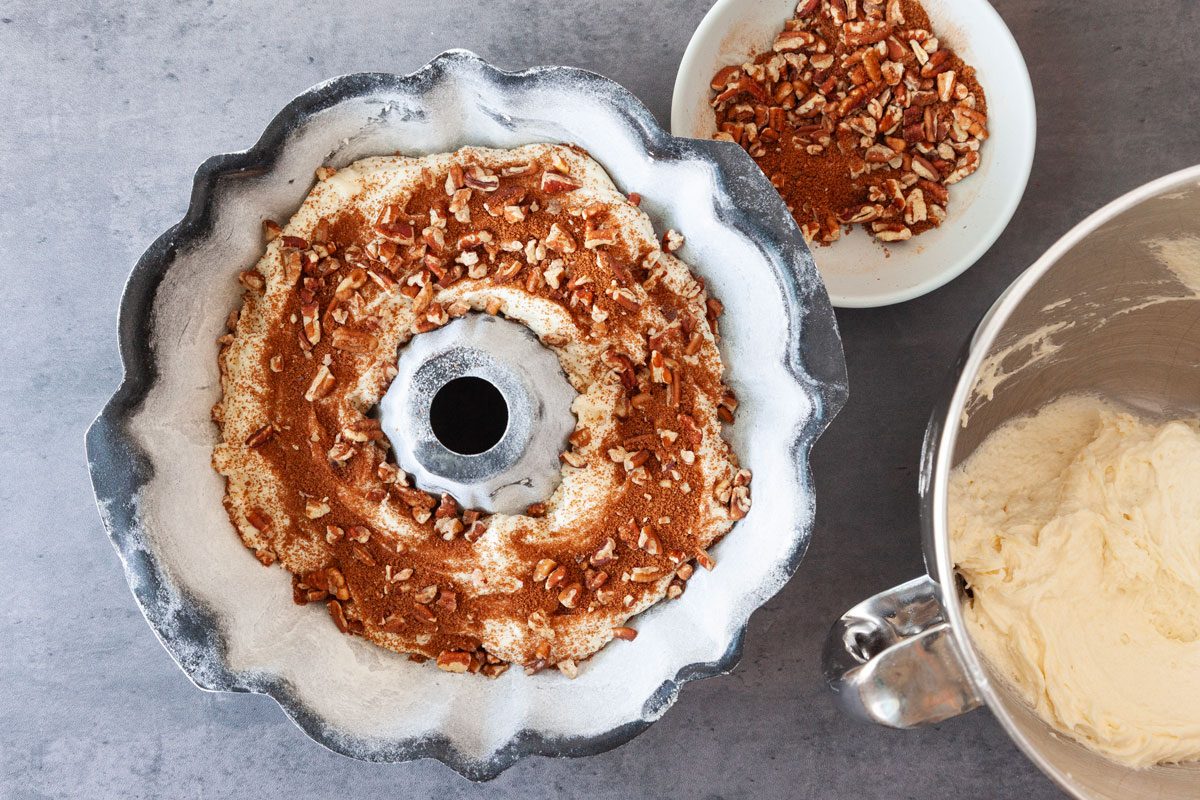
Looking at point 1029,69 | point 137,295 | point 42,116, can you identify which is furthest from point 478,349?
point 1029,69

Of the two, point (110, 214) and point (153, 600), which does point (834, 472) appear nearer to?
point (153, 600)

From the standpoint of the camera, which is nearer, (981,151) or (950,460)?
(950,460)

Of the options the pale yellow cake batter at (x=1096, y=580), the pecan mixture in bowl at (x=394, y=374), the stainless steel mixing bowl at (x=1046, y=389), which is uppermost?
the pecan mixture in bowl at (x=394, y=374)

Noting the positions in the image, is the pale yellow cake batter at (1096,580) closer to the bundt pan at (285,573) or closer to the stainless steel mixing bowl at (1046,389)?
the stainless steel mixing bowl at (1046,389)

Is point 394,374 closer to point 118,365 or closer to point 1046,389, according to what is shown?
point 118,365

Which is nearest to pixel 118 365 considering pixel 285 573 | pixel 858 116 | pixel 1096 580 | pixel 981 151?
pixel 285 573

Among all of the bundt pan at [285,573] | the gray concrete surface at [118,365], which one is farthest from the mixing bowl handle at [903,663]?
the gray concrete surface at [118,365]
